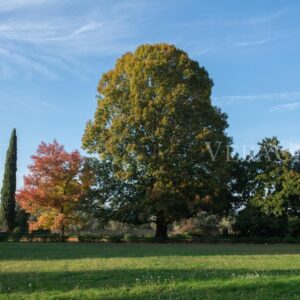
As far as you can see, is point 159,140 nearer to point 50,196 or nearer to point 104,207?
point 104,207

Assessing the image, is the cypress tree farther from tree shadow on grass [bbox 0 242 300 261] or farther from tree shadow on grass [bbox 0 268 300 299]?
tree shadow on grass [bbox 0 268 300 299]

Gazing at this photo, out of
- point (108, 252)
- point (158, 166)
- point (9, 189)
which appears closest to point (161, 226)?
point (158, 166)

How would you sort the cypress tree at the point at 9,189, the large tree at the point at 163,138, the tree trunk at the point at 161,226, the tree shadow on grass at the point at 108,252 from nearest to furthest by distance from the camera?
the tree shadow on grass at the point at 108,252 → the large tree at the point at 163,138 → the tree trunk at the point at 161,226 → the cypress tree at the point at 9,189

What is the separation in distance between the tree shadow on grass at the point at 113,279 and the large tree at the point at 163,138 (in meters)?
31.8

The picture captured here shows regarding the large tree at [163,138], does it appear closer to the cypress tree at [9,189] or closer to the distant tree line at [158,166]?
the distant tree line at [158,166]

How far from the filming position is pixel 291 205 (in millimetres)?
51375

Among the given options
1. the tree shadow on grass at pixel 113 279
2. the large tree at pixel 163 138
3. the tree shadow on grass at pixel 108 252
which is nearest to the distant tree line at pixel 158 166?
the large tree at pixel 163 138

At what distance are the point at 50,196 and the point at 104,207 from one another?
536cm

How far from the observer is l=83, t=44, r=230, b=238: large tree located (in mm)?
47219

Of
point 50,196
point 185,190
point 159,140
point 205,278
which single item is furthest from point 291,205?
point 205,278

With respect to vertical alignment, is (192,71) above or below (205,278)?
above

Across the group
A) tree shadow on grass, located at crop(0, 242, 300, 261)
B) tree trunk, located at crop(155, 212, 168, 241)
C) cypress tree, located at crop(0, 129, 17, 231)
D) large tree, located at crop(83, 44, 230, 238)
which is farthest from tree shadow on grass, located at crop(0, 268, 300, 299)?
cypress tree, located at crop(0, 129, 17, 231)

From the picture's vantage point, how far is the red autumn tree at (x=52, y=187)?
4988 cm

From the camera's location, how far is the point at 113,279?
1308cm
